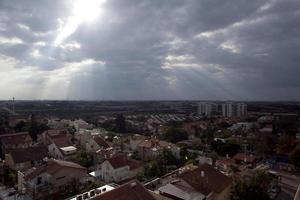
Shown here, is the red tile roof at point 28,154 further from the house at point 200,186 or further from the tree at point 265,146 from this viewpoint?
the tree at point 265,146

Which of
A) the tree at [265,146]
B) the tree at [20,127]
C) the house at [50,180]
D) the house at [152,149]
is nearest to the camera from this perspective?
the house at [50,180]

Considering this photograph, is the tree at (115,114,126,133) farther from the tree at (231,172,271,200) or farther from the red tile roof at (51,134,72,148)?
the tree at (231,172,271,200)

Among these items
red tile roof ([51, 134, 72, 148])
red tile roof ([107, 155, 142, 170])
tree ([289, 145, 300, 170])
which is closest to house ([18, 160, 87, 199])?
red tile roof ([107, 155, 142, 170])

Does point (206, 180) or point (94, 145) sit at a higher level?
point (206, 180)

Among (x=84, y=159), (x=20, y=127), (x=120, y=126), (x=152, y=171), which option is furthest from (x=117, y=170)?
(x=120, y=126)

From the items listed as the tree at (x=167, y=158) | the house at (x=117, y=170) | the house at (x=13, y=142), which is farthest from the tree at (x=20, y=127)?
the tree at (x=167, y=158)

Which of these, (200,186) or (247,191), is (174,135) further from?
(247,191)
